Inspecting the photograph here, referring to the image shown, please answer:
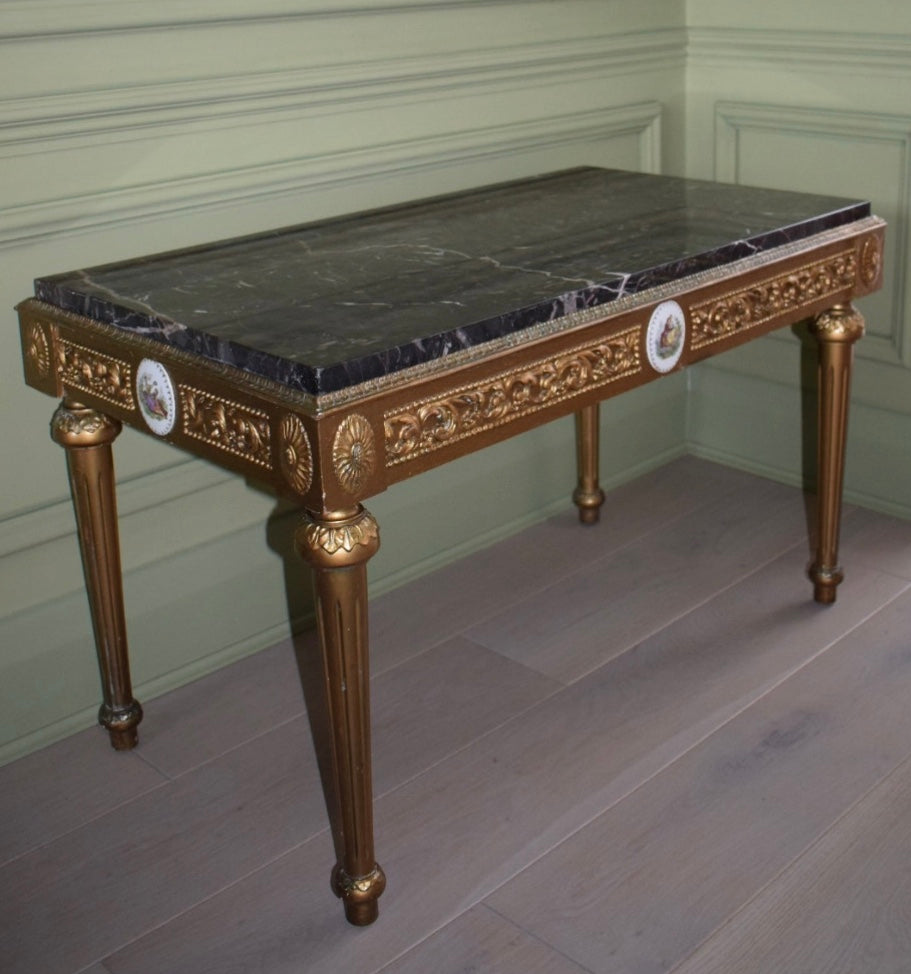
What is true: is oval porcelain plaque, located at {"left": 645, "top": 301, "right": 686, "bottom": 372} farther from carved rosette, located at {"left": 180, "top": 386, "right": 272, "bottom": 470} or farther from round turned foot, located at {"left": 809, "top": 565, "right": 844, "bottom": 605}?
round turned foot, located at {"left": 809, "top": 565, "right": 844, "bottom": 605}

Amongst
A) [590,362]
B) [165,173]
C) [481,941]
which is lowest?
[481,941]

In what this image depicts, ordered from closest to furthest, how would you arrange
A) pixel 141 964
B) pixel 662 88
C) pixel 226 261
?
pixel 141 964 → pixel 226 261 → pixel 662 88

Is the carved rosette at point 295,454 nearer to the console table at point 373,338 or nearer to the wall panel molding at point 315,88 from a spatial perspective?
the console table at point 373,338

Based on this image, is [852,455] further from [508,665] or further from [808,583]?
[508,665]

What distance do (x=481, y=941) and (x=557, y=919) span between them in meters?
0.11

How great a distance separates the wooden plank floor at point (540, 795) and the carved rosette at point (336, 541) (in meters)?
0.55

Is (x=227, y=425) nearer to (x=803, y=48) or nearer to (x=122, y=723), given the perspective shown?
(x=122, y=723)

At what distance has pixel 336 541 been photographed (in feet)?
5.14

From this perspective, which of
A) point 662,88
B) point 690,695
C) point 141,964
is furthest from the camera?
point 662,88

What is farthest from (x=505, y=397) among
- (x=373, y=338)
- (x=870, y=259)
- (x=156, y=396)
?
(x=870, y=259)

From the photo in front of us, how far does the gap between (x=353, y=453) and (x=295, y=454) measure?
0.07m

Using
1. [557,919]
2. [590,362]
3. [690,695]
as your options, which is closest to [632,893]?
[557,919]

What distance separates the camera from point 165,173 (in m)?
2.11

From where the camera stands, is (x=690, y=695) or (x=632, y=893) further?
(x=690, y=695)
